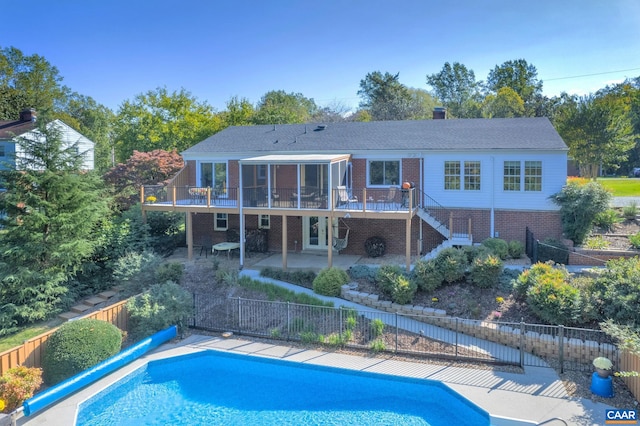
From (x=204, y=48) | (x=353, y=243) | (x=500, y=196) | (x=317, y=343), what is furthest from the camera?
(x=204, y=48)

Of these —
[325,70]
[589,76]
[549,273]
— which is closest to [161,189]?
[549,273]

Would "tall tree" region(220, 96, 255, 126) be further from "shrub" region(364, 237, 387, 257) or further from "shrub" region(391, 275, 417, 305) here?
"shrub" region(391, 275, 417, 305)

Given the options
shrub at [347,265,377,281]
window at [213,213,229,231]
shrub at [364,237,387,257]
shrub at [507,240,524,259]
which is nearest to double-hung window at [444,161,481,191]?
shrub at [507,240,524,259]

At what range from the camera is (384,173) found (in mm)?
21484

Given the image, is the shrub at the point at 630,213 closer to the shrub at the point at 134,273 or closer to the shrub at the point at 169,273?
the shrub at the point at 169,273

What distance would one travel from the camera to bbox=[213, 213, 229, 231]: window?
2430 centimetres

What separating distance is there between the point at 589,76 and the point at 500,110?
36.7ft

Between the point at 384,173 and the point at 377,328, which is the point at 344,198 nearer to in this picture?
the point at 384,173

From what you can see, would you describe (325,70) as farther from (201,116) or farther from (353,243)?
(353,243)

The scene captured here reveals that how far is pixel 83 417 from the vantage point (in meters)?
10.2

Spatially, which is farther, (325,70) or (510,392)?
(325,70)

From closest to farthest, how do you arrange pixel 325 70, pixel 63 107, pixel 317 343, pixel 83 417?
pixel 83 417 < pixel 317 343 < pixel 325 70 < pixel 63 107

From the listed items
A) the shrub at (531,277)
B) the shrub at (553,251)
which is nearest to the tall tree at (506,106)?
the shrub at (553,251)

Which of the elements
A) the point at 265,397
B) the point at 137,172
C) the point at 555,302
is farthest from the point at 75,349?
the point at 137,172
